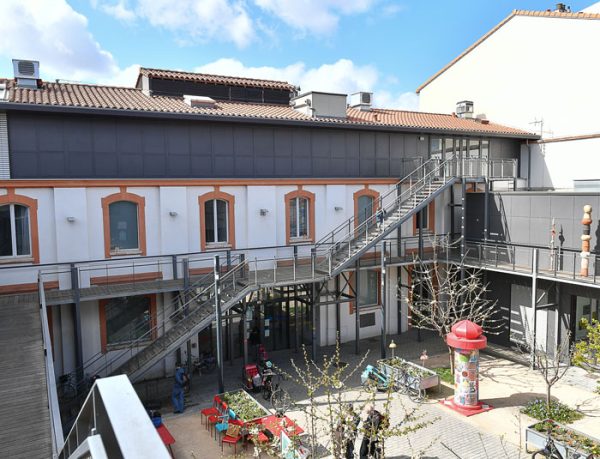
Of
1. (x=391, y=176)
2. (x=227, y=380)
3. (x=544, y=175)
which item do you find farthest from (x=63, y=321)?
(x=544, y=175)

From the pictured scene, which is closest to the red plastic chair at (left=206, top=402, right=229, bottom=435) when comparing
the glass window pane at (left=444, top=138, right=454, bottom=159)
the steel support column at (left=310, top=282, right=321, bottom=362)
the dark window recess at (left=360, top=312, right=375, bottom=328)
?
the steel support column at (left=310, top=282, right=321, bottom=362)

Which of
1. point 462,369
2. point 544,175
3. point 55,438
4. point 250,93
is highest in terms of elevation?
point 250,93

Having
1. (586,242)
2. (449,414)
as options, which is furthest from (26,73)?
(586,242)

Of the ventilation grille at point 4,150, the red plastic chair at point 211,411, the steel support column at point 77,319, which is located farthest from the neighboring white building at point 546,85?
the ventilation grille at point 4,150

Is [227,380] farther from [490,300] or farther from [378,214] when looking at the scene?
[490,300]

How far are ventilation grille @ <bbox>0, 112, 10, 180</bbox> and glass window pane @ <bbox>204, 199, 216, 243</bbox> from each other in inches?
254

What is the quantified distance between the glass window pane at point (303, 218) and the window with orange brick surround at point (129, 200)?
6.40m

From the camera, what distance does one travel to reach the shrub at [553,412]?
14.1m

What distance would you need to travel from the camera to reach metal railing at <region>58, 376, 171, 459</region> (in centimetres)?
155

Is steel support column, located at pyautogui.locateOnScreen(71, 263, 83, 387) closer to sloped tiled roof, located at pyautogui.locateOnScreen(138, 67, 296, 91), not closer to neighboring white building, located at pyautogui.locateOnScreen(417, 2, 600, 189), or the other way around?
sloped tiled roof, located at pyautogui.locateOnScreen(138, 67, 296, 91)

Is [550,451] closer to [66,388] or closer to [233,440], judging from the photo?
[233,440]

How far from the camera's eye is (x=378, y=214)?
19.7 meters

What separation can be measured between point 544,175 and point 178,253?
1846cm

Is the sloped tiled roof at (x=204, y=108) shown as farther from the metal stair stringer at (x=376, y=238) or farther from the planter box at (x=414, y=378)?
the planter box at (x=414, y=378)
